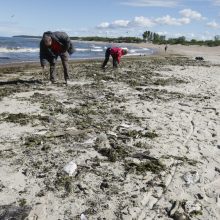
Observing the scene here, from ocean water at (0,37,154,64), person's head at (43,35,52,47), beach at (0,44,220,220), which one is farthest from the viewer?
ocean water at (0,37,154,64)

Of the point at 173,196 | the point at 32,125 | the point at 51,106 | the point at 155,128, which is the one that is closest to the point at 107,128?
the point at 155,128

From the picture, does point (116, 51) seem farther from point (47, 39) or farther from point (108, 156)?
point (108, 156)

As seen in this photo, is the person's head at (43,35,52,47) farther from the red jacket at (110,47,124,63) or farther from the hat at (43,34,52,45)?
the red jacket at (110,47,124,63)

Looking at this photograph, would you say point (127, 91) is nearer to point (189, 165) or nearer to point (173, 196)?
point (189, 165)

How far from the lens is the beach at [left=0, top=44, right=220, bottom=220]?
513cm

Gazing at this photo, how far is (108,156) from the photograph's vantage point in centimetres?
680

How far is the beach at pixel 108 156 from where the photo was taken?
5.13 m

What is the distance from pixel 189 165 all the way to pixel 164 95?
21.2 ft

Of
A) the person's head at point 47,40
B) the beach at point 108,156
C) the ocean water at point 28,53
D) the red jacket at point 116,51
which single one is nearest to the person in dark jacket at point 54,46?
the person's head at point 47,40

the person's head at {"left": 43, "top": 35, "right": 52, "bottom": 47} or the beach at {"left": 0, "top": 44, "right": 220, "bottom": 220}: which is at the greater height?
the person's head at {"left": 43, "top": 35, "right": 52, "bottom": 47}

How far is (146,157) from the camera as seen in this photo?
685 cm

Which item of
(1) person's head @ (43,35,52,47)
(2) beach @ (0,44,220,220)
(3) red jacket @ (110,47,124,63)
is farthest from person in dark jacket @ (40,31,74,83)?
(3) red jacket @ (110,47,124,63)

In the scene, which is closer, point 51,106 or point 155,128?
point 155,128

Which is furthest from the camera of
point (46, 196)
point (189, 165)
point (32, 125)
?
point (32, 125)
